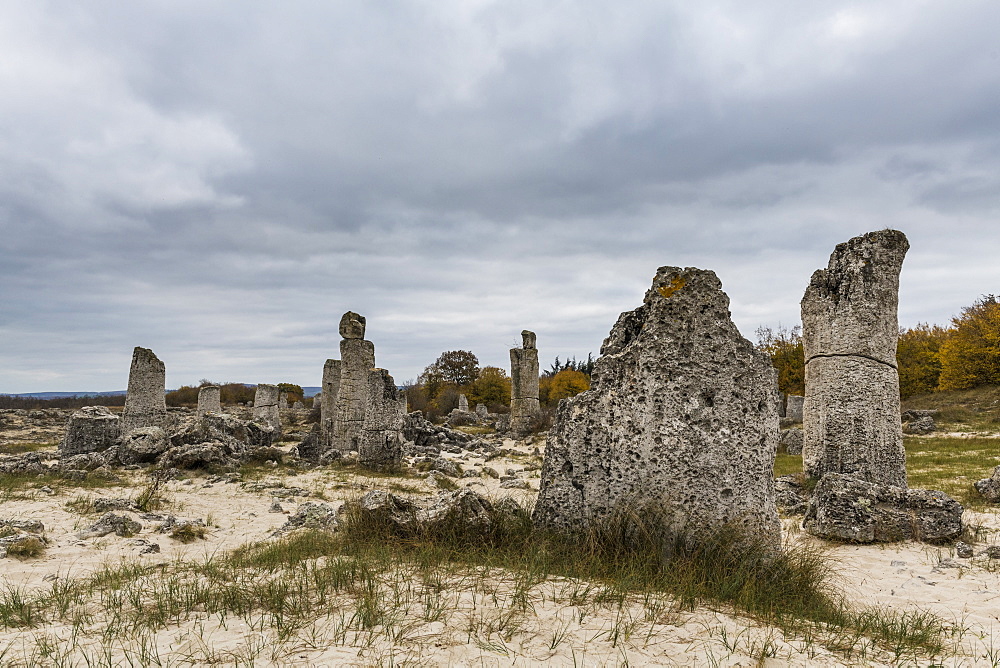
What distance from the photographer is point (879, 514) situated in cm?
677

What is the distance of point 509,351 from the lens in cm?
2472

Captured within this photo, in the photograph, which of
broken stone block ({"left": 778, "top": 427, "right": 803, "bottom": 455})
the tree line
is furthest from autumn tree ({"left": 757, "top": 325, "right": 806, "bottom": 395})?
broken stone block ({"left": 778, "top": 427, "right": 803, "bottom": 455})

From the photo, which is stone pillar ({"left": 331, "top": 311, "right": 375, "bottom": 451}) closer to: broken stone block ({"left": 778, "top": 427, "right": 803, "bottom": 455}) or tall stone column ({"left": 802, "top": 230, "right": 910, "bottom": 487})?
tall stone column ({"left": 802, "top": 230, "right": 910, "bottom": 487})

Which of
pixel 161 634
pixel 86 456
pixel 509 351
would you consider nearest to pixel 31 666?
pixel 161 634

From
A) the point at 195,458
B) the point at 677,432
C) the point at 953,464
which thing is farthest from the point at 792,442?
the point at 195,458

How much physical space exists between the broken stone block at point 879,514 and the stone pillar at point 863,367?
63.0 inches

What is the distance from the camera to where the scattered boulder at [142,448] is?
13055mm

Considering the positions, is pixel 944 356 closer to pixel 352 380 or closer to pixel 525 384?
pixel 525 384

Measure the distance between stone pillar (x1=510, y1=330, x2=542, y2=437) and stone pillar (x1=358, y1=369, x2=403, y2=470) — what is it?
9393 mm

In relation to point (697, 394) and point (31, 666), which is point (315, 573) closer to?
point (31, 666)

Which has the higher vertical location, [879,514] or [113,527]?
[879,514]

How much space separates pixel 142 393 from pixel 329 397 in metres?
5.42

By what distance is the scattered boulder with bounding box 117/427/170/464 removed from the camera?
1305 cm

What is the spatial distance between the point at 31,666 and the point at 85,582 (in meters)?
1.93
